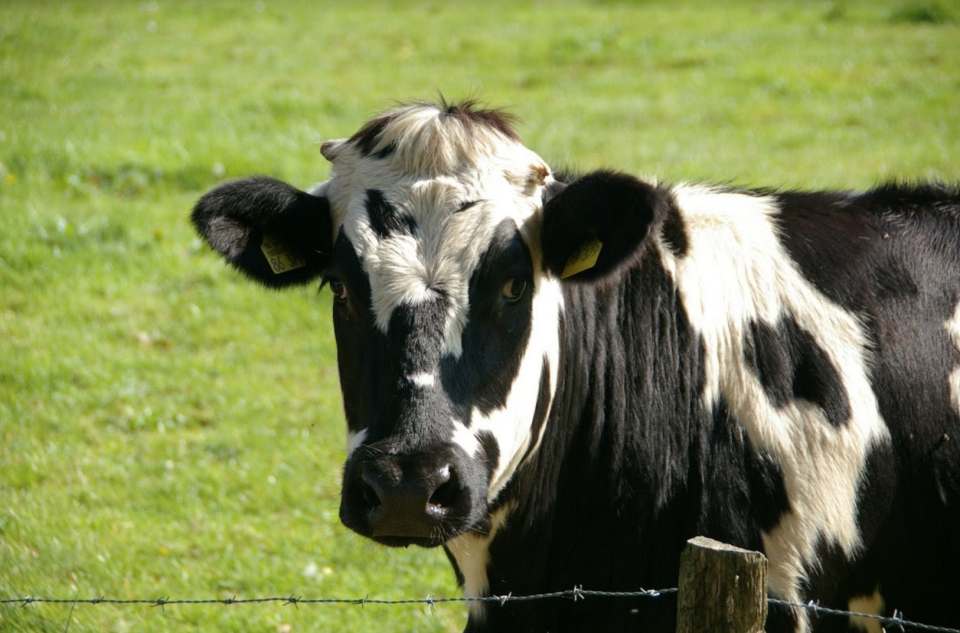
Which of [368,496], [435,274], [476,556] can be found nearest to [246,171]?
[476,556]

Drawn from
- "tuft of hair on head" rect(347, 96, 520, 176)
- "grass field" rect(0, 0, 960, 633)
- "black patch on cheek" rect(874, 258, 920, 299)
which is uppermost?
"black patch on cheek" rect(874, 258, 920, 299)

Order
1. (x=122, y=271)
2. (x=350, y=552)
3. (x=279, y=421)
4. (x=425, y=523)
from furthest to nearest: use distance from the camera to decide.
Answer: (x=122, y=271) < (x=279, y=421) < (x=350, y=552) < (x=425, y=523)

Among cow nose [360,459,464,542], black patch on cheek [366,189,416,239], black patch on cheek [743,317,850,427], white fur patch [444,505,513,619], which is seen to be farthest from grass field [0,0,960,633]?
black patch on cheek [743,317,850,427]

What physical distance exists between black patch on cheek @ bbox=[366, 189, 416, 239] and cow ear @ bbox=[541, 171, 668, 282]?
50 centimetres

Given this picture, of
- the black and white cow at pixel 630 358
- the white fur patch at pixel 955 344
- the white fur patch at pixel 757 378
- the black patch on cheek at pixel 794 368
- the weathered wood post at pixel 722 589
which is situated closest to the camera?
the weathered wood post at pixel 722 589

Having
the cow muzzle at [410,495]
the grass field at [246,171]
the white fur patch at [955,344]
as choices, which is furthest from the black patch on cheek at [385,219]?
the white fur patch at [955,344]

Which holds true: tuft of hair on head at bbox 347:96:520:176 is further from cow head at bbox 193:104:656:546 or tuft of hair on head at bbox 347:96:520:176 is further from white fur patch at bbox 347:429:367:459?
white fur patch at bbox 347:429:367:459

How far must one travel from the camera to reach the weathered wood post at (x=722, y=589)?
8.27ft

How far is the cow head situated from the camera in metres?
3.29

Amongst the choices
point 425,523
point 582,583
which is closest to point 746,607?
point 425,523

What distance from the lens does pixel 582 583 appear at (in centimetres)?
381

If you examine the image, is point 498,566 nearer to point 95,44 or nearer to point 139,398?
point 139,398

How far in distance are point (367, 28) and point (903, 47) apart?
7626 mm

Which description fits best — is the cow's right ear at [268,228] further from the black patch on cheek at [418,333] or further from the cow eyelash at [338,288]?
the black patch on cheek at [418,333]
